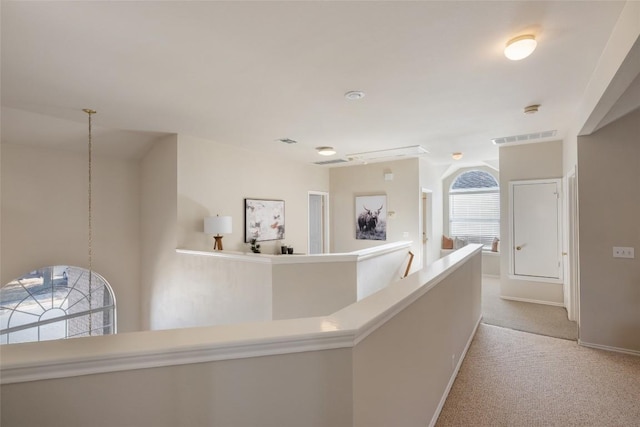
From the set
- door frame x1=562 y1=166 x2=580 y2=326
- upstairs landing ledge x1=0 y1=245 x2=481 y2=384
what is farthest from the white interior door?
upstairs landing ledge x1=0 y1=245 x2=481 y2=384

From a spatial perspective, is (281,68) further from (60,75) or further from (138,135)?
(138,135)

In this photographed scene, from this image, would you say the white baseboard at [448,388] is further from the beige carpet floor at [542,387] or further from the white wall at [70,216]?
the white wall at [70,216]

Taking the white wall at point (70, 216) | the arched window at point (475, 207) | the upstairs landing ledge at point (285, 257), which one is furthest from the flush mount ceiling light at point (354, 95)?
the arched window at point (475, 207)

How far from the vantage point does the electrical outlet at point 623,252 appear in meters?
3.18

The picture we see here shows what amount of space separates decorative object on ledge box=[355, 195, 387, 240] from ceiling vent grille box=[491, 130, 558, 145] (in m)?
2.35

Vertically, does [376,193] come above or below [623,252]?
above

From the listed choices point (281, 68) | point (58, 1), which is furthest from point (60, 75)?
point (281, 68)

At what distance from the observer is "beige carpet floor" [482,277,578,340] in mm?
3842

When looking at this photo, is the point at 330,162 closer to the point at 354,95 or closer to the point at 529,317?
the point at 354,95

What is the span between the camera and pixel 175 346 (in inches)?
38.0

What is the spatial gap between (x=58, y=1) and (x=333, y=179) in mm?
5821

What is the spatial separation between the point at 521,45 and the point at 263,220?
4.45 metres

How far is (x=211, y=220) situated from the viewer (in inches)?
172

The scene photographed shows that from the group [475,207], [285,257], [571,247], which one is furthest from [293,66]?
[475,207]
